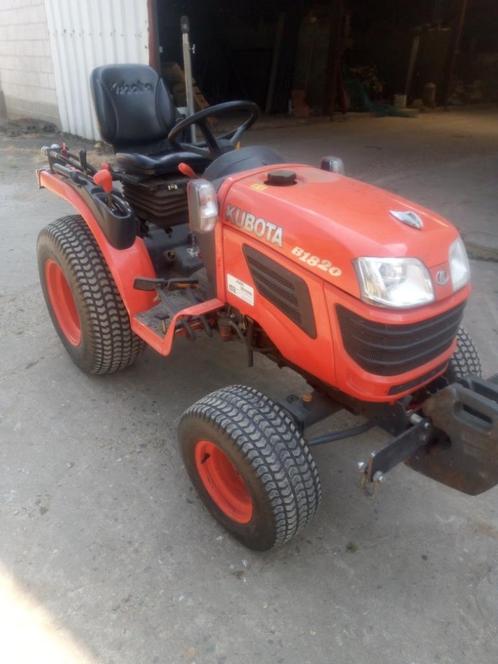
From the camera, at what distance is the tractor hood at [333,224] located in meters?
1.55

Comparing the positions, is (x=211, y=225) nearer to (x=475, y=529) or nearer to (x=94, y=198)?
(x=94, y=198)

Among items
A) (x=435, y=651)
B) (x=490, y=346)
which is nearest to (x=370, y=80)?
(x=490, y=346)

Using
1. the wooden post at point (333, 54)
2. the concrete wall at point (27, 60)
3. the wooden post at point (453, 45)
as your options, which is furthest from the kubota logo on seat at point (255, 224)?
the wooden post at point (453, 45)

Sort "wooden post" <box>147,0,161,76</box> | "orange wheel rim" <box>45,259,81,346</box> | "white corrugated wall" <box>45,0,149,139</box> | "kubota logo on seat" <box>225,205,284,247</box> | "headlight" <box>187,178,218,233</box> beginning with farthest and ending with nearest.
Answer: "white corrugated wall" <box>45,0,149,139</box>
"wooden post" <box>147,0,161,76</box>
"orange wheel rim" <box>45,259,81,346</box>
"headlight" <box>187,178,218,233</box>
"kubota logo on seat" <box>225,205,284,247</box>

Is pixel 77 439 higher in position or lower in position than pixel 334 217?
lower

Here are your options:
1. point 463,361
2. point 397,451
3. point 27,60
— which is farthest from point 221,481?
point 27,60

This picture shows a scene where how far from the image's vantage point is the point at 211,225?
74.1 inches

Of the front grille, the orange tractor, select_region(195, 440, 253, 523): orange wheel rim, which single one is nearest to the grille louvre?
the orange tractor

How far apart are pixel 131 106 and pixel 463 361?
2.14m

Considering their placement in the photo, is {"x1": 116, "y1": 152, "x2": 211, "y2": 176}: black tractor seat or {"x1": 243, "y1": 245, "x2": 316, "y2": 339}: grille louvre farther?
{"x1": 116, "y1": 152, "x2": 211, "y2": 176}: black tractor seat

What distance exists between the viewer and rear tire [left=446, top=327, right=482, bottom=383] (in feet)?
6.82

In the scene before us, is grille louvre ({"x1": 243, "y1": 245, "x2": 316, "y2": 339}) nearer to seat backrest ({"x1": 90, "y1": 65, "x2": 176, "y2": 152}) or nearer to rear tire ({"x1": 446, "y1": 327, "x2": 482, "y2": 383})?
rear tire ({"x1": 446, "y1": 327, "x2": 482, "y2": 383})

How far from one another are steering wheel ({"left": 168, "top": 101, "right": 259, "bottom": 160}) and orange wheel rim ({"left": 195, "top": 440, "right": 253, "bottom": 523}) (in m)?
1.22

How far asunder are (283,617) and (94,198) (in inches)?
70.3
